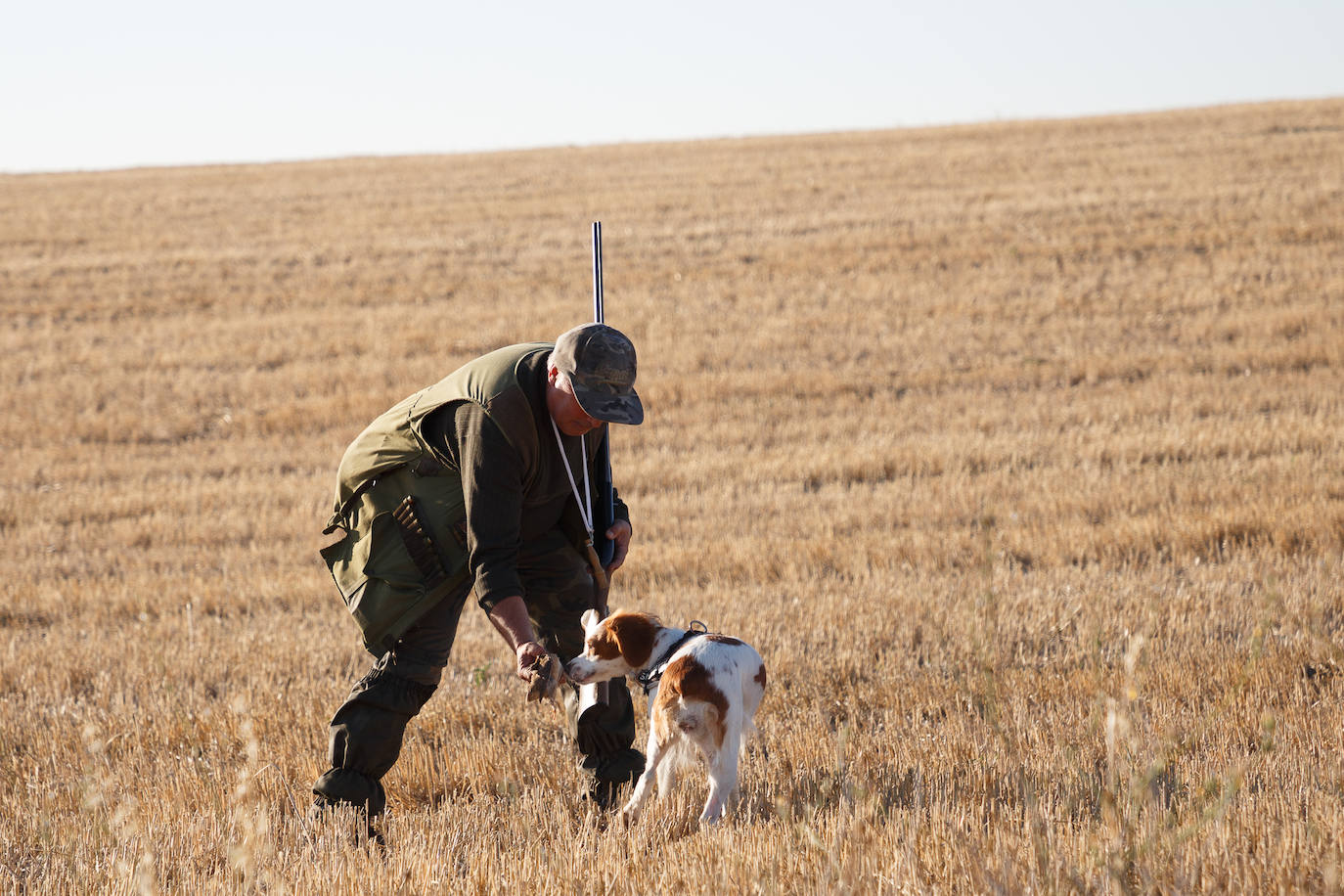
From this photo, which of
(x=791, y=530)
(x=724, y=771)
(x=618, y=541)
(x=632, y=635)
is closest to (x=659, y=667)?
(x=632, y=635)

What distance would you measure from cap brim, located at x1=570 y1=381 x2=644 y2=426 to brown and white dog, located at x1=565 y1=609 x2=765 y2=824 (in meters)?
0.65

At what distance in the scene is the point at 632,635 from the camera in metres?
3.67

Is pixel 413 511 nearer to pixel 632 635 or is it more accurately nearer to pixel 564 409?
pixel 564 409

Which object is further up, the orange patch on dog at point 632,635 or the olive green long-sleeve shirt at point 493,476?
the olive green long-sleeve shirt at point 493,476

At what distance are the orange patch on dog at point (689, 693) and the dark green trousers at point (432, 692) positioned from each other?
0.61 m

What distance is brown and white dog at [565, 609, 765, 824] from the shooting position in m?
3.56

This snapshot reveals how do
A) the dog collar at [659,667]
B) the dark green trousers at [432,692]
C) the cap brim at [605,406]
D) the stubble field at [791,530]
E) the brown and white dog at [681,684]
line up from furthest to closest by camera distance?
the dark green trousers at [432,692], the dog collar at [659,667], the brown and white dog at [681,684], the cap brim at [605,406], the stubble field at [791,530]

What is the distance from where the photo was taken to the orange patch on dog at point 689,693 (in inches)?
140

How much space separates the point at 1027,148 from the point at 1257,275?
13345 mm

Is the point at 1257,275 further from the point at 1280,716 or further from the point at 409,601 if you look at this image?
the point at 409,601

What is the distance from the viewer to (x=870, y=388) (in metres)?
12.8

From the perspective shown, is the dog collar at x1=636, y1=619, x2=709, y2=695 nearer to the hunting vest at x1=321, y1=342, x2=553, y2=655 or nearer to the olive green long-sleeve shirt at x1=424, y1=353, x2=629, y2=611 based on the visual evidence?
the olive green long-sleeve shirt at x1=424, y1=353, x2=629, y2=611

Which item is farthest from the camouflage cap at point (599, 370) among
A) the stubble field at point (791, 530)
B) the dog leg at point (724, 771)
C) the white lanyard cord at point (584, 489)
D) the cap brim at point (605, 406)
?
the stubble field at point (791, 530)

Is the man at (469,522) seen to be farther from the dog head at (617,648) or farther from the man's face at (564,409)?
the dog head at (617,648)
